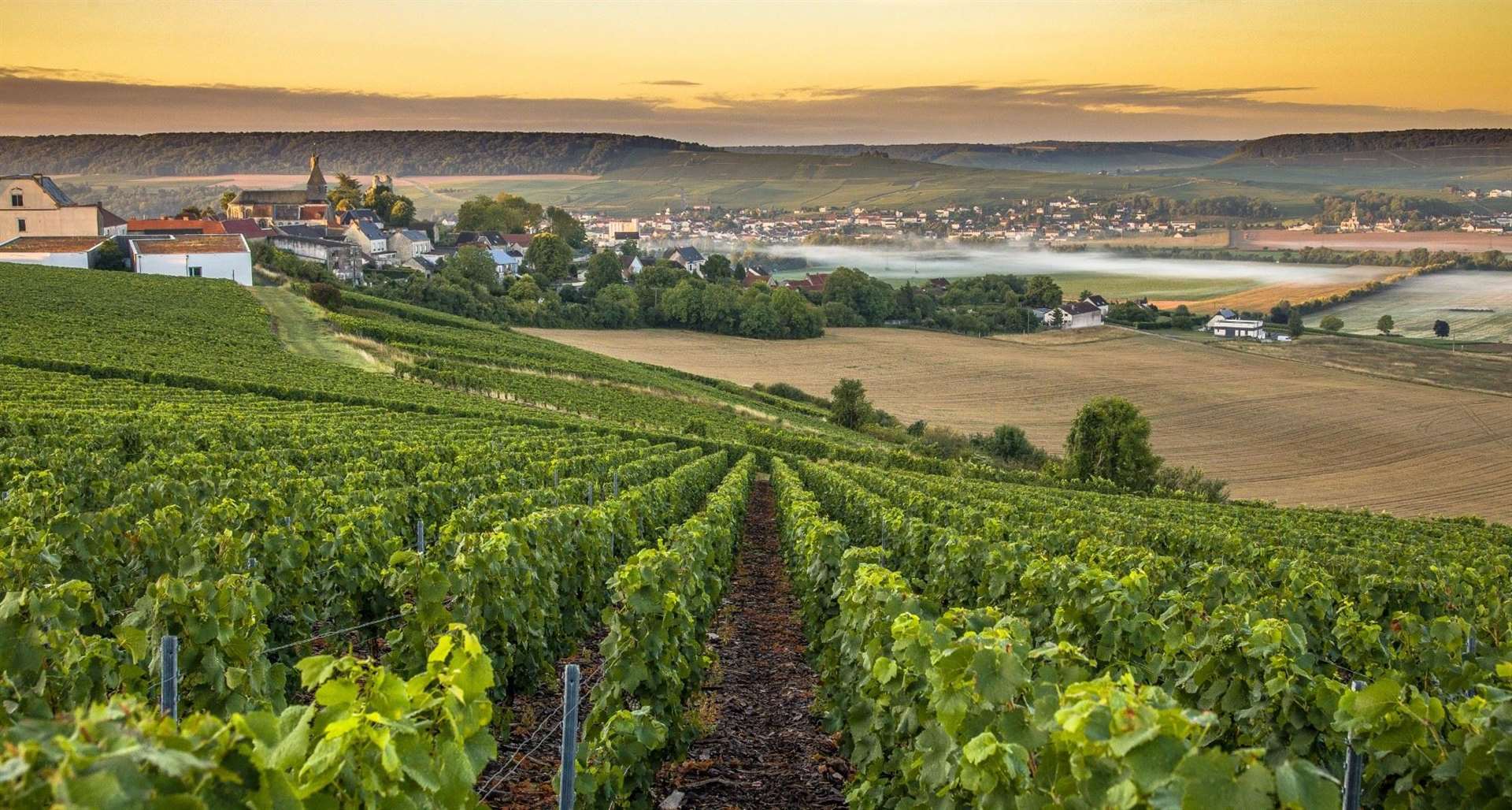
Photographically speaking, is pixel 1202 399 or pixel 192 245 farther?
pixel 192 245

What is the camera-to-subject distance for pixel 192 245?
71125 millimetres

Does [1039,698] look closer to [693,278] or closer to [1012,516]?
[1012,516]

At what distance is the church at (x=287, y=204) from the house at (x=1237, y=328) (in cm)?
9409

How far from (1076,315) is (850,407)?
2077 inches

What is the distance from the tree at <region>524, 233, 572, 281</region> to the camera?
10556cm

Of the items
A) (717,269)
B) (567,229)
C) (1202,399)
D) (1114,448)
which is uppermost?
(567,229)

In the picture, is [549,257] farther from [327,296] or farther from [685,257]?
[685,257]

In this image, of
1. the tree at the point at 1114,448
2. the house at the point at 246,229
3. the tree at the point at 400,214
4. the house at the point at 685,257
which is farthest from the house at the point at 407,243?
the tree at the point at 1114,448

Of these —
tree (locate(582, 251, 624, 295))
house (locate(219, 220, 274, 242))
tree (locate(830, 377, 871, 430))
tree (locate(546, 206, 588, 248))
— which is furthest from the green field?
house (locate(219, 220, 274, 242))

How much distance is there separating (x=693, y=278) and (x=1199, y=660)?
319 ft

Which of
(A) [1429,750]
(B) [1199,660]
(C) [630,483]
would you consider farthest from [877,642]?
(C) [630,483]

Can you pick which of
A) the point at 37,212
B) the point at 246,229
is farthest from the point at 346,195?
the point at 37,212

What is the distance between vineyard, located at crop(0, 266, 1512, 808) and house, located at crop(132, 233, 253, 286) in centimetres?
5018

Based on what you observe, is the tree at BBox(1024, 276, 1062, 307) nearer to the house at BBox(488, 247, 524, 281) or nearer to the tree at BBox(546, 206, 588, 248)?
the house at BBox(488, 247, 524, 281)
